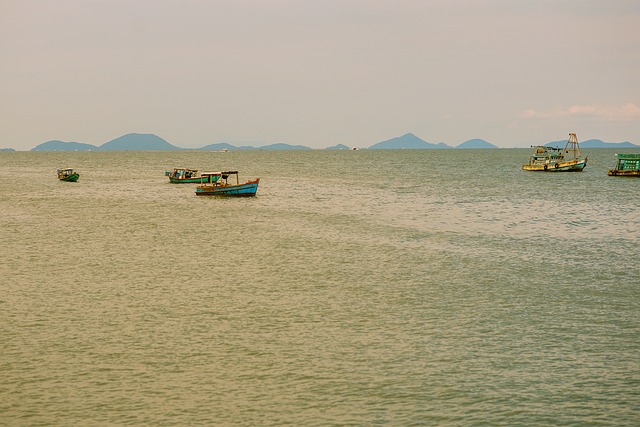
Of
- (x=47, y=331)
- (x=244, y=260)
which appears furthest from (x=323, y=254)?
(x=47, y=331)

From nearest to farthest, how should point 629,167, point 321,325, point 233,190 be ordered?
point 321,325 < point 233,190 < point 629,167

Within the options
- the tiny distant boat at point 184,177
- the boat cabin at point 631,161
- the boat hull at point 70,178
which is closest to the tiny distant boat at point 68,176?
the boat hull at point 70,178

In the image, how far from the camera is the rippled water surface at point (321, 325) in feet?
66.6

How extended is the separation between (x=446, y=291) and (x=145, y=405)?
17476 millimetres

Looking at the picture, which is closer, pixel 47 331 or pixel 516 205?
pixel 47 331

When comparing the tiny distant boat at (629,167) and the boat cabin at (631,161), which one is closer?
the tiny distant boat at (629,167)

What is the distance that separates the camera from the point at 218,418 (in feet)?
63.9

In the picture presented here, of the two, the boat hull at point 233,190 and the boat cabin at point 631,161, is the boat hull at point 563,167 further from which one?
the boat hull at point 233,190

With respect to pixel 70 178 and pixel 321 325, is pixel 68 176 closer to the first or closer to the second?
pixel 70 178

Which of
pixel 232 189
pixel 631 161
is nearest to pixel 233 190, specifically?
pixel 232 189

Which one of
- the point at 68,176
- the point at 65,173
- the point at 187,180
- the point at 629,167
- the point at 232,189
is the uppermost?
the point at 65,173

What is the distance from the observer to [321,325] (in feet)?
91.7

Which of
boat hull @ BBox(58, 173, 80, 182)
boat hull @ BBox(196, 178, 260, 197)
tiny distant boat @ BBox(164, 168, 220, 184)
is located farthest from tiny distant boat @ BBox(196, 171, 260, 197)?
boat hull @ BBox(58, 173, 80, 182)

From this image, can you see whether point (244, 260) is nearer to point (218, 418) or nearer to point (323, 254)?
point (323, 254)
